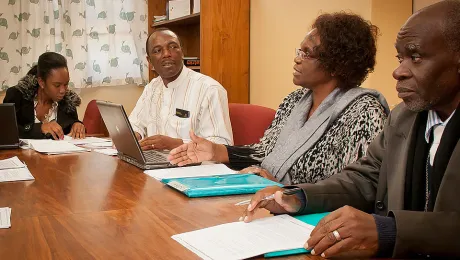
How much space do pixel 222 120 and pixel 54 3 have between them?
253cm

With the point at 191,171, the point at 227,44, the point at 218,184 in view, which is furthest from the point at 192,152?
the point at 227,44

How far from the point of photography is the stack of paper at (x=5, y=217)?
4.05 ft

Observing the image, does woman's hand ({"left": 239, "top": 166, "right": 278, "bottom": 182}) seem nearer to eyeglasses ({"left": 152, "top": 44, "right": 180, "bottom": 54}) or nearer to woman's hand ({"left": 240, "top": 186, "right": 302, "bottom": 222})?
woman's hand ({"left": 240, "top": 186, "right": 302, "bottom": 222})

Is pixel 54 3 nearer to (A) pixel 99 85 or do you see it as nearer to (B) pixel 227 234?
(A) pixel 99 85

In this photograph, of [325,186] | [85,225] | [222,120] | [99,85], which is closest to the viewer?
[85,225]

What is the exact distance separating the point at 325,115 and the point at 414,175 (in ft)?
2.34

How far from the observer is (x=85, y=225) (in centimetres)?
125

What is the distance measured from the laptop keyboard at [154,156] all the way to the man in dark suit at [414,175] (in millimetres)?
878

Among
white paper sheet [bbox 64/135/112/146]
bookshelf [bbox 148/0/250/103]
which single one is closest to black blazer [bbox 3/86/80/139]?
white paper sheet [bbox 64/135/112/146]

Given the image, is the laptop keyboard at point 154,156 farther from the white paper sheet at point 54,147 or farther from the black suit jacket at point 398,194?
the black suit jacket at point 398,194

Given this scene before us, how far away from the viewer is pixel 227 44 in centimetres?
381

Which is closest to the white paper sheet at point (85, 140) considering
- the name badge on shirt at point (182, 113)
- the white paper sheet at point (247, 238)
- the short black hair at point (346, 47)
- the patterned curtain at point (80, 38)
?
the name badge on shirt at point (182, 113)

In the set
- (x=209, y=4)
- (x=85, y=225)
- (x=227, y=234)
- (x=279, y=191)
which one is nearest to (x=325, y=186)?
(x=279, y=191)

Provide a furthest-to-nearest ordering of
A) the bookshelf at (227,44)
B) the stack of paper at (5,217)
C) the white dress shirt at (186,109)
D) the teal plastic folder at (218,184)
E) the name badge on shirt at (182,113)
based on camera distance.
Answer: the bookshelf at (227,44) < the name badge on shirt at (182,113) < the white dress shirt at (186,109) < the teal plastic folder at (218,184) < the stack of paper at (5,217)
